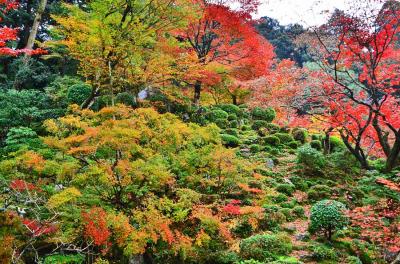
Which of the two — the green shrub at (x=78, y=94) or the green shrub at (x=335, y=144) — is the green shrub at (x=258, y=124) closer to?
the green shrub at (x=335, y=144)

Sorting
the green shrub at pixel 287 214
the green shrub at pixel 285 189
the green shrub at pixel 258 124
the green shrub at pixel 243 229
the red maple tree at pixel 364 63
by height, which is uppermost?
the red maple tree at pixel 364 63

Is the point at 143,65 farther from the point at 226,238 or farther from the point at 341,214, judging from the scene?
the point at 341,214

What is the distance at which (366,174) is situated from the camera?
12773 millimetres

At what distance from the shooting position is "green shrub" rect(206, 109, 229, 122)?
56.2 ft

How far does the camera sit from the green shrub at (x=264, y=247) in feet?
27.0

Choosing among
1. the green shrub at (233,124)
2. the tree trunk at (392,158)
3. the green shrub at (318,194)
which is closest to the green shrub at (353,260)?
the green shrub at (318,194)

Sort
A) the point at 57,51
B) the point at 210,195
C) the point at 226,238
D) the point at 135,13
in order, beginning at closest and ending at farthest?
the point at 226,238 → the point at 210,195 → the point at 135,13 → the point at 57,51

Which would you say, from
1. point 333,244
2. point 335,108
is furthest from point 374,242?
point 335,108

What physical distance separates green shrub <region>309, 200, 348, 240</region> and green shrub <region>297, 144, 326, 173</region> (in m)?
4.60

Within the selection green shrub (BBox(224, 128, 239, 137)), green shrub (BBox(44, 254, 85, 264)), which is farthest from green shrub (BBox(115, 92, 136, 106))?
green shrub (BBox(44, 254, 85, 264))

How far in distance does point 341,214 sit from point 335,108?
5.88m

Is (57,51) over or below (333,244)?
over

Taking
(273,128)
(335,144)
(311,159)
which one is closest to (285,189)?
(311,159)

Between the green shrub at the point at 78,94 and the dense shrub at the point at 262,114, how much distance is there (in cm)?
933
